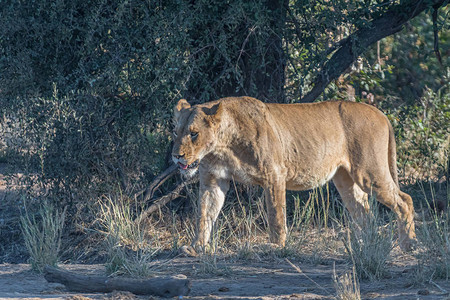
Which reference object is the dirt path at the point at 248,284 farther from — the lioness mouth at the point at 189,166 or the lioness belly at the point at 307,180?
the lioness belly at the point at 307,180

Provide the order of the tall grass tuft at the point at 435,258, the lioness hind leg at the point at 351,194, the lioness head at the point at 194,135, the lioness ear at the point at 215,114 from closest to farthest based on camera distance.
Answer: the tall grass tuft at the point at 435,258, the lioness head at the point at 194,135, the lioness ear at the point at 215,114, the lioness hind leg at the point at 351,194

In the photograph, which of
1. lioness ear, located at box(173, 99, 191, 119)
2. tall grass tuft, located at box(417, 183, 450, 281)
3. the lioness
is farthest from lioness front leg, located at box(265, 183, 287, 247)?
tall grass tuft, located at box(417, 183, 450, 281)

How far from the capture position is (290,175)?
709 centimetres

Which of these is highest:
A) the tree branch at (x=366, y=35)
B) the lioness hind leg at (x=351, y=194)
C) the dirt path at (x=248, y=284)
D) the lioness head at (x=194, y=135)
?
the tree branch at (x=366, y=35)

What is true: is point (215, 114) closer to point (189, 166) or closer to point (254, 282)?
point (189, 166)

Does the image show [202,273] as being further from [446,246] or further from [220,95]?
[220,95]

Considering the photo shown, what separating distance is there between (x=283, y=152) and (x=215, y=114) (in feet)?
3.08

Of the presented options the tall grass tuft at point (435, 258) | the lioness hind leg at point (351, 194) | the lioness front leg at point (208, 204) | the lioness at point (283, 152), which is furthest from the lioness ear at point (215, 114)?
the tall grass tuft at point (435, 258)

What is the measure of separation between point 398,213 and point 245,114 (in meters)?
2.02

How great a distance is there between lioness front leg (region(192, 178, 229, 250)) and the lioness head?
1.14 feet

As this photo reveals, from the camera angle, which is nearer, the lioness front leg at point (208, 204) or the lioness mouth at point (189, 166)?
the lioness mouth at point (189, 166)

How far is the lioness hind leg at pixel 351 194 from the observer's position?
764cm

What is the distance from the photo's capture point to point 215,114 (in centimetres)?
651

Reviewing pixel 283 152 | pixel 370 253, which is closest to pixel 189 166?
pixel 283 152
